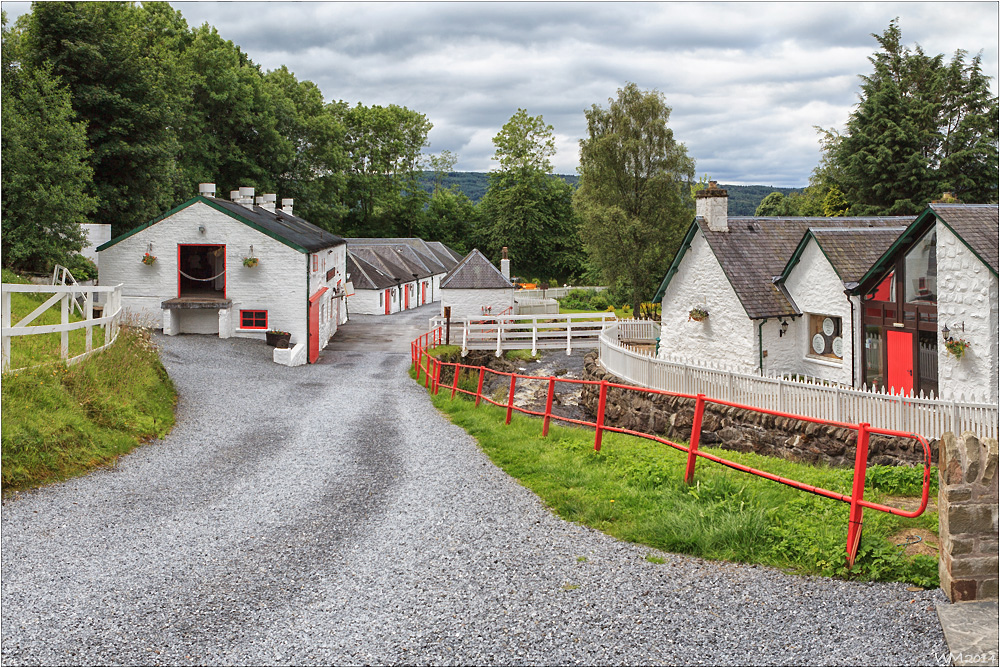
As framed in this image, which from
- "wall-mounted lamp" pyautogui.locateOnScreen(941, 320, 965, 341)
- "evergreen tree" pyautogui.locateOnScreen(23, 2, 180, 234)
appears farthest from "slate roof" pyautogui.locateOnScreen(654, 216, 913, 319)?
"evergreen tree" pyautogui.locateOnScreen(23, 2, 180, 234)

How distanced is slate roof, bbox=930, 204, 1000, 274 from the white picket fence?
314 centimetres

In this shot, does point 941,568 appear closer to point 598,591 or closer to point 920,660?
point 920,660

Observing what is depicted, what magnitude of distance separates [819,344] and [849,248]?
286cm

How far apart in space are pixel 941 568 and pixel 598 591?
2.76 meters

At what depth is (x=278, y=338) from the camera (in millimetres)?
31031

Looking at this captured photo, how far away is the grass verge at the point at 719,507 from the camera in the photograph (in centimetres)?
739

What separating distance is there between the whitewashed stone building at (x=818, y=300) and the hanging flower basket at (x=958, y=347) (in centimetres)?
20

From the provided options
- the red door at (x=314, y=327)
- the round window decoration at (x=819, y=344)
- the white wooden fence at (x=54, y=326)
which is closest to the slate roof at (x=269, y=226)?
the red door at (x=314, y=327)

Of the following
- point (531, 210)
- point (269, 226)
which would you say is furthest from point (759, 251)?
point (531, 210)

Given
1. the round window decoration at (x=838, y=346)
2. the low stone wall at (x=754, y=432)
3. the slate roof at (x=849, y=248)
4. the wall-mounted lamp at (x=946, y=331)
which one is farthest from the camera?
the round window decoration at (x=838, y=346)

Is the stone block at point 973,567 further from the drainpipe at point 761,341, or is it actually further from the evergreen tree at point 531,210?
the evergreen tree at point 531,210

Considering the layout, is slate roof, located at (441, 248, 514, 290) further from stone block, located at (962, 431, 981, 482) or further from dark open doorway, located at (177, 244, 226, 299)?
stone block, located at (962, 431, 981, 482)

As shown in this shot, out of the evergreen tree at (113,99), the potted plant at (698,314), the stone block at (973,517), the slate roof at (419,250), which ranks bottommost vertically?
the stone block at (973,517)

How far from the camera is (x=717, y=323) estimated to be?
84.7ft
